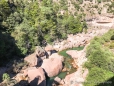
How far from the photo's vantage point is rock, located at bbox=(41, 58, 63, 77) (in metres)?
34.2

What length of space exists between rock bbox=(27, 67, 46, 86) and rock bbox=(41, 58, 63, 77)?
304cm

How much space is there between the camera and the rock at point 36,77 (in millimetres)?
30031

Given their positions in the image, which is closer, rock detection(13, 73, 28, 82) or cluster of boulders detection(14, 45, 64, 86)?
cluster of boulders detection(14, 45, 64, 86)

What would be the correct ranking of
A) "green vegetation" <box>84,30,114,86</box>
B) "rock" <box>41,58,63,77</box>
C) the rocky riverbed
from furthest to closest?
1. "rock" <box>41,58,63,77</box>
2. the rocky riverbed
3. "green vegetation" <box>84,30,114,86</box>

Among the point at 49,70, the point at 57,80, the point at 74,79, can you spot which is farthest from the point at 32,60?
the point at 74,79

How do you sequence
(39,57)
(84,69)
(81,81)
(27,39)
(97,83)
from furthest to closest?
(27,39) → (39,57) → (84,69) → (81,81) → (97,83)

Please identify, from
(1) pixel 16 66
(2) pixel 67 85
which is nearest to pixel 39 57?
(1) pixel 16 66

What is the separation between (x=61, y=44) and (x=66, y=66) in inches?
655

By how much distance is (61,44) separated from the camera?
53.7 m

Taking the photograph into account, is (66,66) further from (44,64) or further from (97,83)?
(97,83)

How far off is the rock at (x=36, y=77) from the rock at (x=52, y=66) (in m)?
3.04

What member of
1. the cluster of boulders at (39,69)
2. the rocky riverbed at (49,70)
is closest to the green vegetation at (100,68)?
the rocky riverbed at (49,70)

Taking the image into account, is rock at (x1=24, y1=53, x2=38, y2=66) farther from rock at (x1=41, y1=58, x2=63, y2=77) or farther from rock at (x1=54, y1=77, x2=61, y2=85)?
rock at (x1=54, y1=77, x2=61, y2=85)

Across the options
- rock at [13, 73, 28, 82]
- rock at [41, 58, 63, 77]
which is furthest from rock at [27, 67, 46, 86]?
rock at [41, 58, 63, 77]
